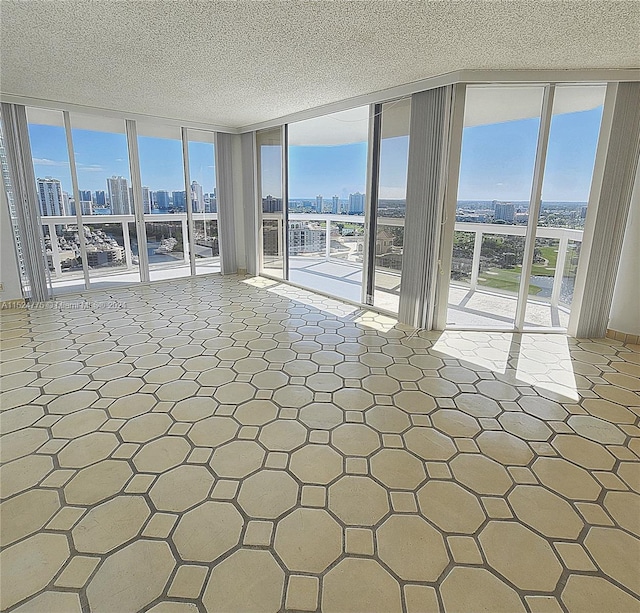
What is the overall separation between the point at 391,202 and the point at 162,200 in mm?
3777

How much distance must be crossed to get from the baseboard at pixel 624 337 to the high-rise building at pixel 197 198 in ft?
19.7

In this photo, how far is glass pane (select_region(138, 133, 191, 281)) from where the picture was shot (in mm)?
5863

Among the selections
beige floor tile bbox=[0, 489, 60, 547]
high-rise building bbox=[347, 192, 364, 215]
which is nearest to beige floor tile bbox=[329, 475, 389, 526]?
beige floor tile bbox=[0, 489, 60, 547]

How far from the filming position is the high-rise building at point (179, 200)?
625 cm

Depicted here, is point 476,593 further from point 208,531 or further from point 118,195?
point 118,195

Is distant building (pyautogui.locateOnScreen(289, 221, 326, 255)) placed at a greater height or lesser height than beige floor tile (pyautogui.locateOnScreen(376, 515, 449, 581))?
greater

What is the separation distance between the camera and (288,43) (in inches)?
115

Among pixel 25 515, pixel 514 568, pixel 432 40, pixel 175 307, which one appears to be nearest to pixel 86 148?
pixel 175 307

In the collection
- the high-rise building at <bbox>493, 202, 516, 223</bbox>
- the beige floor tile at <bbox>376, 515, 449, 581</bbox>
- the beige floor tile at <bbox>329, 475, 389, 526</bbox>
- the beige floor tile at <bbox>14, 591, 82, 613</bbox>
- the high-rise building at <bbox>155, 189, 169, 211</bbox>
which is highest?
the high-rise building at <bbox>155, 189, 169, 211</bbox>

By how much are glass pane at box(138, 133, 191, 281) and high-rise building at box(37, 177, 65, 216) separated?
3.68 feet

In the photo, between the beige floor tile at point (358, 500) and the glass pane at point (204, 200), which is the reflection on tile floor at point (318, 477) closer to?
the beige floor tile at point (358, 500)

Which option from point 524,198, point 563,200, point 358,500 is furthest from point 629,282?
point 358,500

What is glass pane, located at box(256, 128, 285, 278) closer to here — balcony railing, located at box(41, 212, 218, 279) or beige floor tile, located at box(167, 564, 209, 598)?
balcony railing, located at box(41, 212, 218, 279)

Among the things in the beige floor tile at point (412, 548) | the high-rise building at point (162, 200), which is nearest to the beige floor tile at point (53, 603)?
the beige floor tile at point (412, 548)
